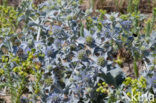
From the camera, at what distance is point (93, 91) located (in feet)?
6.26

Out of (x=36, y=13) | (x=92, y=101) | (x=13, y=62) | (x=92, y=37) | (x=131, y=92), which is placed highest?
(x=36, y=13)

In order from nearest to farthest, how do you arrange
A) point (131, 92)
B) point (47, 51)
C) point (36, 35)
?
point (131, 92), point (47, 51), point (36, 35)

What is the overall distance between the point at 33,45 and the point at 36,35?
31 centimetres

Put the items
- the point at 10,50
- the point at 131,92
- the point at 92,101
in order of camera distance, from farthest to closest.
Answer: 1. the point at 10,50
2. the point at 92,101
3. the point at 131,92

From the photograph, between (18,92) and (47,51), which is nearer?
(47,51)

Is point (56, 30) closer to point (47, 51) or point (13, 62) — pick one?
point (47, 51)

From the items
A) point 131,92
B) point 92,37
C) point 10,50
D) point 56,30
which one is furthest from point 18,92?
point 131,92

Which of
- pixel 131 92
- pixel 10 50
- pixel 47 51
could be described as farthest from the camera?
pixel 10 50

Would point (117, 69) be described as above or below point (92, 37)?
below

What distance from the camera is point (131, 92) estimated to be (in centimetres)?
171

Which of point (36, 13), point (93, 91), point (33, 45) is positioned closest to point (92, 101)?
point (93, 91)

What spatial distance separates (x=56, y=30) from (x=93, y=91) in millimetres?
550

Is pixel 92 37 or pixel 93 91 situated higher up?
pixel 92 37

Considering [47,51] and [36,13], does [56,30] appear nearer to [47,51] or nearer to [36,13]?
[47,51]
